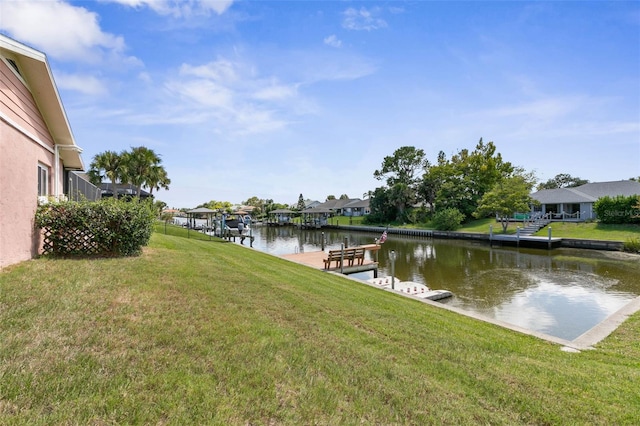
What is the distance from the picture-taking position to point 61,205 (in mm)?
7254

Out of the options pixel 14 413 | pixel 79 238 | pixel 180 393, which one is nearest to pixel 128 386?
pixel 180 393

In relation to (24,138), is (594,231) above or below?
below

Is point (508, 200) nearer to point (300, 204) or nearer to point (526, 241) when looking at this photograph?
point (526, 241)

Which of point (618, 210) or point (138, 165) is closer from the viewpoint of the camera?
point (618, 210)

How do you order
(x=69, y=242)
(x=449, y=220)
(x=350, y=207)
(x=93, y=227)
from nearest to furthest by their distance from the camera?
1. (x=69, y=242)
2. (x=93, y=227)
3. (x=449, y=220)
4. (x=350, y=207)

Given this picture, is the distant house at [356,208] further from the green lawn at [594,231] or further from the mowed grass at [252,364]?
the mowed grass at [252,364]

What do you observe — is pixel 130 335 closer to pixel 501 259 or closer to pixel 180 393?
pixel 180 393

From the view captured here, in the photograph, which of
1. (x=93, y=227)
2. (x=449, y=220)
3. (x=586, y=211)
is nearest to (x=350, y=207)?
(x=449, y=220)

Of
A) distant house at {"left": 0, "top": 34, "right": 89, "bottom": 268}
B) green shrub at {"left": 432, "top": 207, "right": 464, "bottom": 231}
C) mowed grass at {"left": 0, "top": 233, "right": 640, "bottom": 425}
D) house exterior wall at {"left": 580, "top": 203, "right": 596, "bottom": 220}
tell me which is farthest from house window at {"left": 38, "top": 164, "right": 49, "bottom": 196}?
house exterior wall at {"left": 580, "top": 203, "right": 596, "bottom": 220}

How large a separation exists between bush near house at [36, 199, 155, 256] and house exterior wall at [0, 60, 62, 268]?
0.27 meters

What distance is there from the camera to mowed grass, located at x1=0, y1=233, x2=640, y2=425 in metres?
2.83

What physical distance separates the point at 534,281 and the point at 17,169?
61.6 ft

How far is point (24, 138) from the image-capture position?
683 cm

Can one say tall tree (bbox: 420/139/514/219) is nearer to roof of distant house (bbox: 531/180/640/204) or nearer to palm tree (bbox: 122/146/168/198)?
roof of distant house (bbox: 531/180/640/204)
